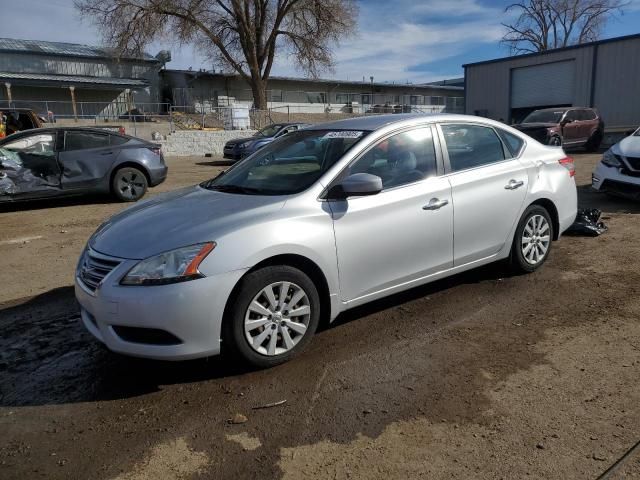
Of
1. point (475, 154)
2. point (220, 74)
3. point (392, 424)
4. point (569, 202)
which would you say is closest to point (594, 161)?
point (569, 202)

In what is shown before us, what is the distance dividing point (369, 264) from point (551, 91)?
29.5 meters

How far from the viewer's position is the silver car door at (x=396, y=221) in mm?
3695

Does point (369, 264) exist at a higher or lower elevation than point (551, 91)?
lower

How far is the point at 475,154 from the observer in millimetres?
4664

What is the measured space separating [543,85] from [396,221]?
29646mm

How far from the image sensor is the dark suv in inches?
680

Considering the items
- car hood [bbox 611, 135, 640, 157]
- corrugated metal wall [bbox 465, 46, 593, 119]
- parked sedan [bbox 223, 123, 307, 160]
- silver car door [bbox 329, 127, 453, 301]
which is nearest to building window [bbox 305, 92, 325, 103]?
corrugated metal wall [bbox 465, 46, 593, 119]

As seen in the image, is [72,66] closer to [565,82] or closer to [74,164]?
[565,82]

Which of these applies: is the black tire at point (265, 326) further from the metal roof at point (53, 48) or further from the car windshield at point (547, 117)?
the metal roof at point (53, 48)

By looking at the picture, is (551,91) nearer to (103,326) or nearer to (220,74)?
(220,74)

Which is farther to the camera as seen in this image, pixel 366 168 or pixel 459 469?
pixel 366 168

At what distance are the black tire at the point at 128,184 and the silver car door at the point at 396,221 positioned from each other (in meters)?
7.16

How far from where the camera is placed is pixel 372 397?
3.11m

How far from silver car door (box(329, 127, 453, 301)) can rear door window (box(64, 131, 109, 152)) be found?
730 cm
